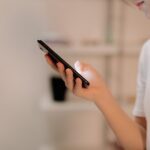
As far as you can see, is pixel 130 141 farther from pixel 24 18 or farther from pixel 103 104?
pixel 24 18

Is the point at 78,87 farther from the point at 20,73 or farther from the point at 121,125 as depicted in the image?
the point at 20,73

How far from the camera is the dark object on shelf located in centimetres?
146

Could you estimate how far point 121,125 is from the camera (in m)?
0.70

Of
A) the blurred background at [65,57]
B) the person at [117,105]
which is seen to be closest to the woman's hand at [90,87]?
the person at [117,105]

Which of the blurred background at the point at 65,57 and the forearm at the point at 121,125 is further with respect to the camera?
the blurred background at the point at 65,57

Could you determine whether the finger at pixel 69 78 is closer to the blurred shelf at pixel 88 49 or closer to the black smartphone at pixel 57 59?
the black smartphone at pixel 57 59

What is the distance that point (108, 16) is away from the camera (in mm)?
1546

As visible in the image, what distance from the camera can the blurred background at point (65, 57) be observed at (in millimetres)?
1362

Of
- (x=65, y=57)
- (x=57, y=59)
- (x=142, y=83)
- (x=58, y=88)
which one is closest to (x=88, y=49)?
(x=65, y=57)

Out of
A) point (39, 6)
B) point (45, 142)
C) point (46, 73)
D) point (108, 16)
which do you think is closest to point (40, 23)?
point (39, 6)

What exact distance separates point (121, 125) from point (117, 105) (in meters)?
0.04

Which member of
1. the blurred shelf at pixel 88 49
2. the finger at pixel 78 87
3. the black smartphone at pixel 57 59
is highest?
the blurred shelf at pixel 88 49

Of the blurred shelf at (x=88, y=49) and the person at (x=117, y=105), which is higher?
the blurred shelf at (x=88, y=49)

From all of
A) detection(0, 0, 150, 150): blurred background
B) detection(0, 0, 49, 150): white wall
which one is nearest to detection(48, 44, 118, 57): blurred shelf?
detection(0, 0, 150, 150): blurred background
